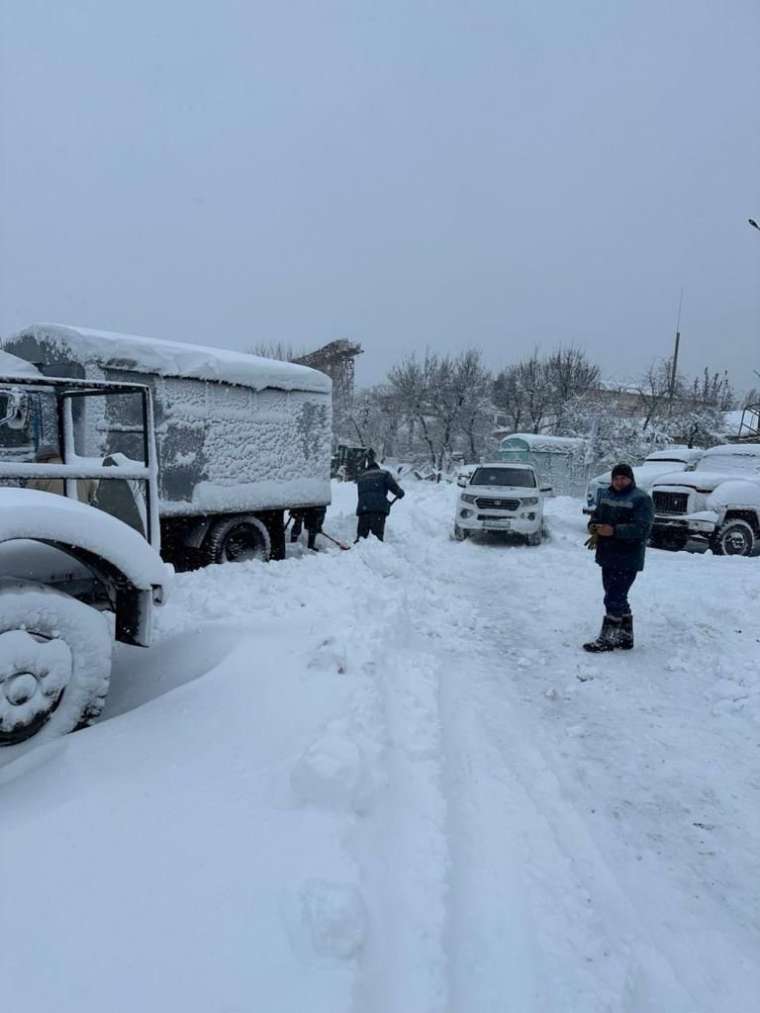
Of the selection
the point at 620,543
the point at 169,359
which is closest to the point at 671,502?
the point at 620,543

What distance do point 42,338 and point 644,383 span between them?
42441mm

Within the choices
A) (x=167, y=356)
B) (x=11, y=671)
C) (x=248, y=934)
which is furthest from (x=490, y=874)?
(x=167, y=356)

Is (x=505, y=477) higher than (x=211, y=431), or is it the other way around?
(x=211, y=431)

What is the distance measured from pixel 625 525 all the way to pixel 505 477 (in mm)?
7861

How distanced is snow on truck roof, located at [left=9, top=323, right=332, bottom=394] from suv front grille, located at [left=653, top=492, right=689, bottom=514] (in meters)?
8.05

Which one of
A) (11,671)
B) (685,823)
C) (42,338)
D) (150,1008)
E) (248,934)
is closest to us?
(150,1008)

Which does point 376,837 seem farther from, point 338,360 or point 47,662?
point 338,360

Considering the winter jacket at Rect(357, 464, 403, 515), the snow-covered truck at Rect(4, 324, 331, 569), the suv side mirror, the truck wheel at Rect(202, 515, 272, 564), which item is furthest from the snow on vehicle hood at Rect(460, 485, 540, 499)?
the suv side mirror

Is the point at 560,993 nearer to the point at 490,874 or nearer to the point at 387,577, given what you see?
the point at 490,874

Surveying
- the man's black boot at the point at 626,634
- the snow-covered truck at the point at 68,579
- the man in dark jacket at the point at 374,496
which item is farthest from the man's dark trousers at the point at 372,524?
the snow-covered truck at the point at 68,579

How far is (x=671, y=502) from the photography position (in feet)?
42.0

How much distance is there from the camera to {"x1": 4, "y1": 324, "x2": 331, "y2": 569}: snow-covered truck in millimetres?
7238

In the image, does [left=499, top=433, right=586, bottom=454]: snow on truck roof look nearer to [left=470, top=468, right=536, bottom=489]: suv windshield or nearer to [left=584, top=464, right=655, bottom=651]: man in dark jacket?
[left=470, top=468, right=536, bottom=489]: suv windshield

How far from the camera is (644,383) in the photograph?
4238cm
